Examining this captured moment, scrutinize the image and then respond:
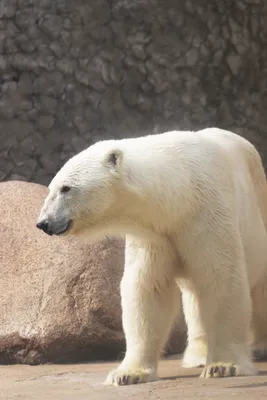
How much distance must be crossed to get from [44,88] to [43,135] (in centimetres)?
47

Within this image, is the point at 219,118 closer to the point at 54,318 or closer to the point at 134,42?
the point at 134,42

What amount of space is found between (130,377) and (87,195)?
99cm

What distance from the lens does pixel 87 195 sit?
4.98m

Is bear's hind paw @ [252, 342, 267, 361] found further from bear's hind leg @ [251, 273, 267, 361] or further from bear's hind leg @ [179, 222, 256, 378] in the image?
bear's hind leg @ [179, 222, 256, 378]

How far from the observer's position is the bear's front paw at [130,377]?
517cm

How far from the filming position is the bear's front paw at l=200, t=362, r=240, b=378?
5.14 m

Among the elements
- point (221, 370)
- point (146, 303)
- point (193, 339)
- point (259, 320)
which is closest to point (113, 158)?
point (146, 303)

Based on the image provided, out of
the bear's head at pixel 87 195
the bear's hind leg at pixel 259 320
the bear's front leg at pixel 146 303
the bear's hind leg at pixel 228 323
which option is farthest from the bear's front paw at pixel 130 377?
the bear's hind leg at pixel 259 320

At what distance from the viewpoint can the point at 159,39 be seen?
10.3 meters

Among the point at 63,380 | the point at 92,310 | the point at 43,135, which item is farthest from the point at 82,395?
the point at 43,135

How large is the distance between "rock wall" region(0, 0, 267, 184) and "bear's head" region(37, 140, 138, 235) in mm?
5075

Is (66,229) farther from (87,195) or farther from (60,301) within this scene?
(60,301)

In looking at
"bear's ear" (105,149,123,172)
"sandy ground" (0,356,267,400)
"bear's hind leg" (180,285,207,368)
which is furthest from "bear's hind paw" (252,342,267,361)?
"bear's ear" (105,149,123,172)

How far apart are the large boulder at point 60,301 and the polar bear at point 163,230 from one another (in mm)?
1175
